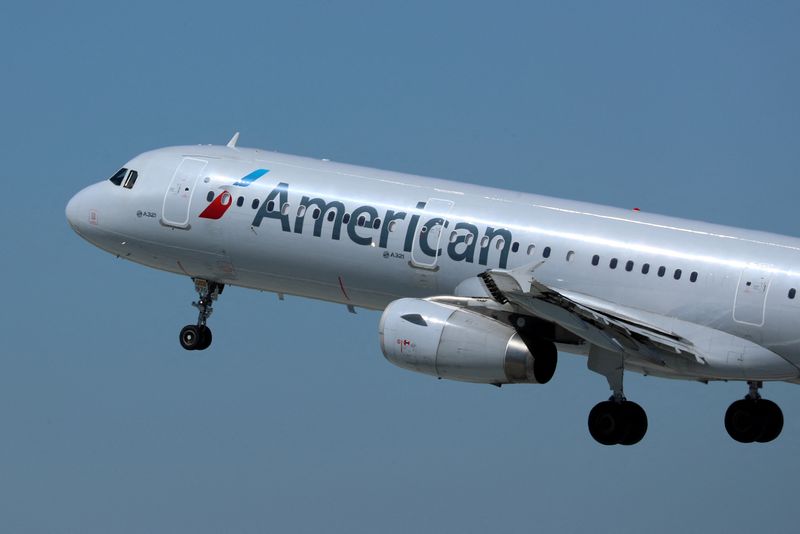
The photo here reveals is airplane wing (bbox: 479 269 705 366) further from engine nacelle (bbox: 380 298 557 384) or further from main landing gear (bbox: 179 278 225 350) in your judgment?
main landing gear (bbox: 179 278 225 350)

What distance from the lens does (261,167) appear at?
135 feet

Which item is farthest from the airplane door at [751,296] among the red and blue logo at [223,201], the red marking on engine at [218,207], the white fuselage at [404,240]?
the red marking on engine at [218,207]

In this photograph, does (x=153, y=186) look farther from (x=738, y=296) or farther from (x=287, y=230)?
(x=738, y=296)

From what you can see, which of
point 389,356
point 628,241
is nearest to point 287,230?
point 389,356

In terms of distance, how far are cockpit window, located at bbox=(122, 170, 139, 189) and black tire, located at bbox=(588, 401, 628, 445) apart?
12.6 m

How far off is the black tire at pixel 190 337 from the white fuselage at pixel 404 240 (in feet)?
5.49

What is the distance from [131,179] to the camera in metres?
42.6

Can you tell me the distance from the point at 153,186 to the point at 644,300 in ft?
40.1

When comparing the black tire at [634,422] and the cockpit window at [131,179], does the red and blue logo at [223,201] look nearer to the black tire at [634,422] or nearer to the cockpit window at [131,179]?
the cockpit window at [131,179]

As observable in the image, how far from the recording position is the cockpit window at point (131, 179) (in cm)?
4247

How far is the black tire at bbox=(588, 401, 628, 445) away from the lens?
1464 inches

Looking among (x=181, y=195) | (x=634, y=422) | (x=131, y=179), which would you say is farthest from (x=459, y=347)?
(x=131, y=179)

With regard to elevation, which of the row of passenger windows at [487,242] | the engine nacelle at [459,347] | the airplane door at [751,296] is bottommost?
the engine nacelle at [459,347]

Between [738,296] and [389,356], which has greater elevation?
[738,296]
